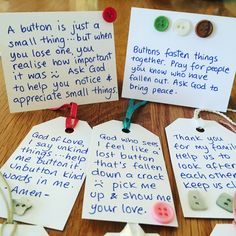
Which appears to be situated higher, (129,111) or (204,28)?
A: (204,28)

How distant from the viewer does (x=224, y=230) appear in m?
0.45

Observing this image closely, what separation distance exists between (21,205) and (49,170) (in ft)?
0.27

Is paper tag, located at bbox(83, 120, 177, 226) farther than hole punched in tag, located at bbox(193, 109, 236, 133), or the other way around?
hole punched in tag, located at bbox(193, 109, 236, 133)

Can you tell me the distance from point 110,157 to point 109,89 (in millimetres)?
210

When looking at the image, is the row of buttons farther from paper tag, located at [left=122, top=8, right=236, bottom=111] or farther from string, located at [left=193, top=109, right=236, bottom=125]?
string, located at [left=193, top=109, right=236, bottom=125]

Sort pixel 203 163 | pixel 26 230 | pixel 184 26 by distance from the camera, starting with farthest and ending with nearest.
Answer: pixel 184 26
pixel 203 163
pixel 26 230

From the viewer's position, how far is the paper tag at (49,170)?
0.45m

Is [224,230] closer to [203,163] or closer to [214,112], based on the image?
[203,163]

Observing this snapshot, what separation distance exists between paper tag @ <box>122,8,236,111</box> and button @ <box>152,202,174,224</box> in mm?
315

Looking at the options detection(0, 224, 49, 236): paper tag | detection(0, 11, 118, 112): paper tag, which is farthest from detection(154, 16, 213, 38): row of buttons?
detection(0, 224, 49, 236): paper tag

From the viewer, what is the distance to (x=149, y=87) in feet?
2.36

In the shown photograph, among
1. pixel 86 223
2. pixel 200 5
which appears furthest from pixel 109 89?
pixel 200 5

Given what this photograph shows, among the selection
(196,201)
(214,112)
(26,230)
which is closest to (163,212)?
(196,201)

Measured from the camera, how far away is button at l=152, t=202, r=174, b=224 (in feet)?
1.46
